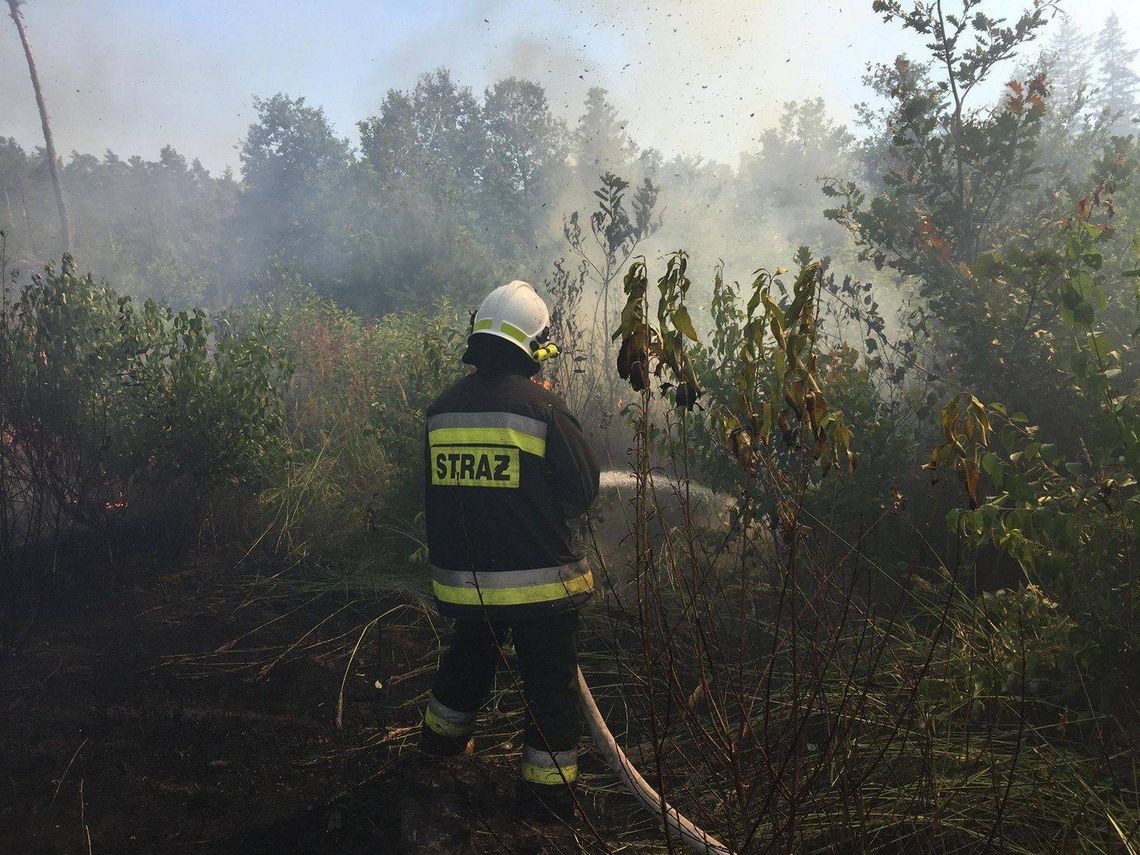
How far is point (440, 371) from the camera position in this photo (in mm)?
5684

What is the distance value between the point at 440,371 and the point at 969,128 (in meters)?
3.97

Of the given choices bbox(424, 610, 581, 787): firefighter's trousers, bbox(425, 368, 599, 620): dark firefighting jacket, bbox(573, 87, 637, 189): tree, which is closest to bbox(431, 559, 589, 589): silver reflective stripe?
bbox(425, 368, 599, 620): dark firefighting jacket

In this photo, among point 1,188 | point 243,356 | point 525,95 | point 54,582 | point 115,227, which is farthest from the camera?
point 1,188

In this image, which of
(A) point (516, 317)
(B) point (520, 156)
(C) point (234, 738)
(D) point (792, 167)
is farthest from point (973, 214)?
(D) point (792, 167)

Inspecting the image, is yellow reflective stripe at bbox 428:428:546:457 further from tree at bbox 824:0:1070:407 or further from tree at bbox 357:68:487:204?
tree at bbox 357:68:487:204

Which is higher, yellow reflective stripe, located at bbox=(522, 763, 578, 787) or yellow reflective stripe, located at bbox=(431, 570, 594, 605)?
yellow reflective stripe, located at bbox=(431, 570, 594, 605)

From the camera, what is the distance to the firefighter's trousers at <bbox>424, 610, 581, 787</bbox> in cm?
296

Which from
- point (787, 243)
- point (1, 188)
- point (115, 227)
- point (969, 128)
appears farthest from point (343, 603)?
point (1, 188)

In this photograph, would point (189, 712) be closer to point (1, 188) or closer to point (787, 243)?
point (787, 243)

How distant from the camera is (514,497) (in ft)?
10.0

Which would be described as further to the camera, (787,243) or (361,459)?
(787,243)

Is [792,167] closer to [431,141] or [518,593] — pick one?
[431,141]

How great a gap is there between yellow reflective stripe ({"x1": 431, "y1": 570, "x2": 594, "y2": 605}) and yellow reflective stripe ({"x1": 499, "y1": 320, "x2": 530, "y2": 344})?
3.26ft

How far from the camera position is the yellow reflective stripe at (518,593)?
118 inches
